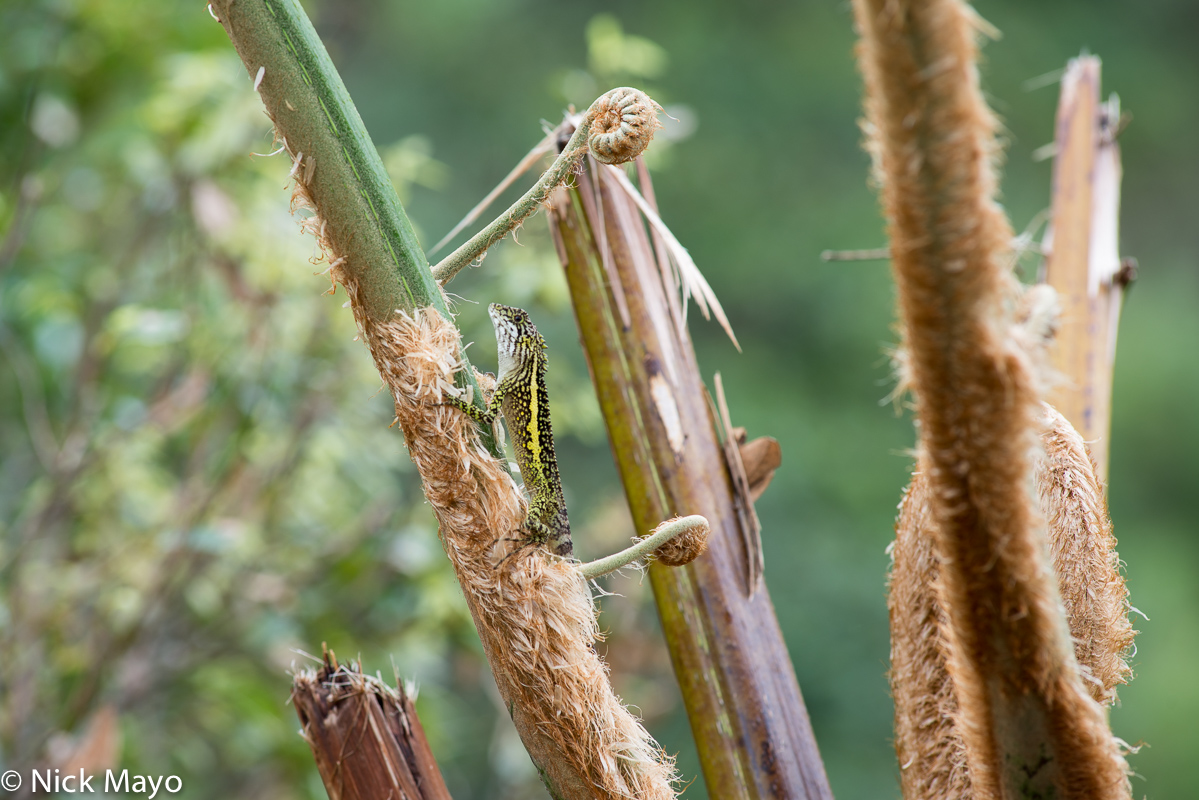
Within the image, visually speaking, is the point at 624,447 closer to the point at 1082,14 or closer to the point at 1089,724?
the point at 1089,724

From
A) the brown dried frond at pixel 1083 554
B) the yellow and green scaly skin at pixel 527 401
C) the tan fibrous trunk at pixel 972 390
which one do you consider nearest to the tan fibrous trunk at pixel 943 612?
the brown dried frond at pixel 1083 554

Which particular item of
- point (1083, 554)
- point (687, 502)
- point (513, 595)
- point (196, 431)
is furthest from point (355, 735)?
point (196, 431)

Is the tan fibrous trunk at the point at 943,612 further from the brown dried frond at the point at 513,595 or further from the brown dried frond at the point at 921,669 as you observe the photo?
the brown dried frond at the point at 513,595

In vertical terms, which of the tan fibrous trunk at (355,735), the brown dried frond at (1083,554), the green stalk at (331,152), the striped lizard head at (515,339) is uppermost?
the striped lizard head at (515,339)

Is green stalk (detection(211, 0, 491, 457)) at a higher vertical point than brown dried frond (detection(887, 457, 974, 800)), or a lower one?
higher

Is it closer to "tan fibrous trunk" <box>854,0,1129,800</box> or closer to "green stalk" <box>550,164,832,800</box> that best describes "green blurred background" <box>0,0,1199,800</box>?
"green stalk" <box>550,164,832,800</box>

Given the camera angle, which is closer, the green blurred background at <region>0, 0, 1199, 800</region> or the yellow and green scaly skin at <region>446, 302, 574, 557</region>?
the yellow and green scaly skin at <region>446, 302, 574, 557</region>

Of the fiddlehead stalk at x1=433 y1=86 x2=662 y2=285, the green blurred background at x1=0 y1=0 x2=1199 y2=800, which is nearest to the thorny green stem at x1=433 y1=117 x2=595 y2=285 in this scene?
the fiddlehead stalk at x1=433 y1=86 x2=662 y2=285
